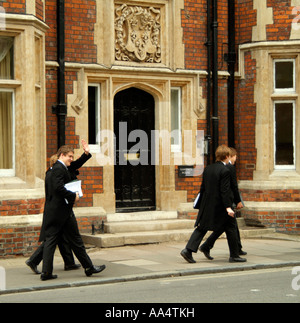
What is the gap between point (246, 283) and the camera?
930 centimetres

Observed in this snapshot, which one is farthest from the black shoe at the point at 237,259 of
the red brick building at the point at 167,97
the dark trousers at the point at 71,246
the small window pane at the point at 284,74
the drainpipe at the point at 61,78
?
the small window pane at the point at 284,74

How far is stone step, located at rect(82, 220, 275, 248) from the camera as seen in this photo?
504 inches

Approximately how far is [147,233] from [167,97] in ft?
10.2

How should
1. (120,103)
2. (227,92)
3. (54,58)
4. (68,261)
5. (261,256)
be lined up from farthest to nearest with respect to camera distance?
(227,92)
(120,103)
(54,58)
(261,256)
(68,261)

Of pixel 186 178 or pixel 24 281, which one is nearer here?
pixel 24 281

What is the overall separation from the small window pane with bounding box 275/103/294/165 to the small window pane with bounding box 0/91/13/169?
606 centimetres

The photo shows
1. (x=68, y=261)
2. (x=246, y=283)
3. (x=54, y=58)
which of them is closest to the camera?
(x=246, y=283)

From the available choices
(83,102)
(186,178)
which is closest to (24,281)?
(83,102)

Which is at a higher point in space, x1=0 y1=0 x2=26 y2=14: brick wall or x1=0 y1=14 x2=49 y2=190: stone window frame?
x1=0 y1=0 x2=26 y2=14: brick wall

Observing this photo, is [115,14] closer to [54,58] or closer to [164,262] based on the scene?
[54,58]

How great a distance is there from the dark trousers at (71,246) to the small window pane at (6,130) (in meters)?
3.02

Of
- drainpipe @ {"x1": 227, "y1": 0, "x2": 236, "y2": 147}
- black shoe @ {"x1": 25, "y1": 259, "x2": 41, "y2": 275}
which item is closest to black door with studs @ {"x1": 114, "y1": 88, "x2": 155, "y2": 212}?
drainpipe @ {"x1": 227, "y1": 0, "x2": 236, "y2": 147}

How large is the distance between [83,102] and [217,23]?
3610mm

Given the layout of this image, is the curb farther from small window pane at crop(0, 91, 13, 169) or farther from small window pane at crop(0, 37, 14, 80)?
small window pane at crop(0, 37, 14, 80)
